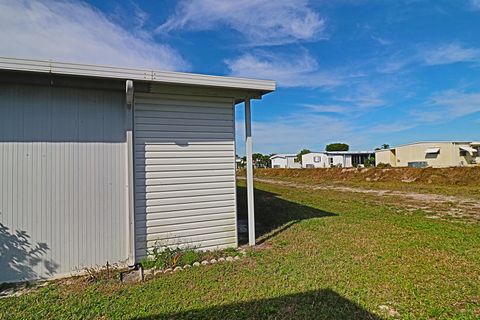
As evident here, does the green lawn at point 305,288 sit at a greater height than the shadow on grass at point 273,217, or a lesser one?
lesser

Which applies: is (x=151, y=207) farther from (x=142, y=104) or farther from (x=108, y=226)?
(x=142, y=104)

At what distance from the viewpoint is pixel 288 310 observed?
8.68ft

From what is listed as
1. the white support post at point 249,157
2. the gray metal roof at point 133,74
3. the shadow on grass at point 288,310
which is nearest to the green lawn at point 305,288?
the shadow on grass at point 288,310

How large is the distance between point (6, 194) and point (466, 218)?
9.40 metres

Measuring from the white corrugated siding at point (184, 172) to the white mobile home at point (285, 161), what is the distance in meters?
42.6

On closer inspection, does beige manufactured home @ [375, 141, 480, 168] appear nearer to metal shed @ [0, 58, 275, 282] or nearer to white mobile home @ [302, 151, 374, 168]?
white mobile home @ [302, 151, 374, 168]

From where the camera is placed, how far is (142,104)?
4.05m

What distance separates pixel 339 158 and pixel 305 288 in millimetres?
38801

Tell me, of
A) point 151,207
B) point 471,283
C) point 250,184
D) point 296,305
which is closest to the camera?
point 296,305

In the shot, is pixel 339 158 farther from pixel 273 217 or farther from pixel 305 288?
pixel 305 288

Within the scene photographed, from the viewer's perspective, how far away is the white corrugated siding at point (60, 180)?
11.1ft

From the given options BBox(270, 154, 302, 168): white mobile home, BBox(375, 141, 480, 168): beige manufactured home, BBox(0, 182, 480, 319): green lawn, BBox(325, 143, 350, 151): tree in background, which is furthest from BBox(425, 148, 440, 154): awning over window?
BBox(325, 143, 350, 151): tree in background

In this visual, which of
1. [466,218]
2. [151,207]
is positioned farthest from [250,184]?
A: [466,218]

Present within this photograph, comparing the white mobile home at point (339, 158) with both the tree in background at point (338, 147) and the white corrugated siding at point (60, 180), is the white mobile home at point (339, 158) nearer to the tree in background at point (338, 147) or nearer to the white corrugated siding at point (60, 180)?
the tree in background at point (338, 147)
